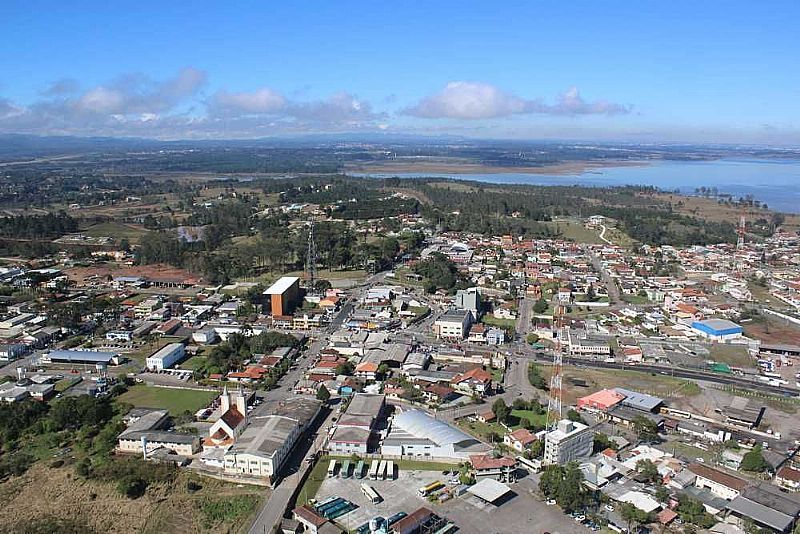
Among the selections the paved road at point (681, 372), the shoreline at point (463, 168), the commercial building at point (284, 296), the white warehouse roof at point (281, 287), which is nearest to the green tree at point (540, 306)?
the paved road at point (681, 372)

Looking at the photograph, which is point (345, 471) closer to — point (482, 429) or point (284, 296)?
point (482, 429)

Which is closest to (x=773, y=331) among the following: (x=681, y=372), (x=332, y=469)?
(x=681, y=372)

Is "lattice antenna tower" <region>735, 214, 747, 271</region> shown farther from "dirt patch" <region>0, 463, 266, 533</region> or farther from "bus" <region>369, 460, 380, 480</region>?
"dirt patch" <region>0, 463, 266, 533</region>

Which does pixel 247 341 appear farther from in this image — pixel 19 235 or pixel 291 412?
pixel 19 235

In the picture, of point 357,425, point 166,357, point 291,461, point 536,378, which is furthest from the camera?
point 166,357

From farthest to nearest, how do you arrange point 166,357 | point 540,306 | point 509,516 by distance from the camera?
point 540,306
point 166,357
point 509,516
